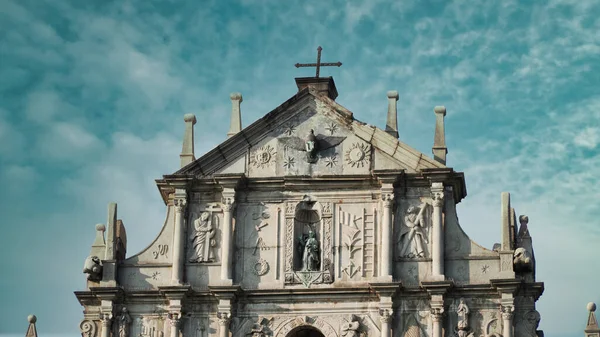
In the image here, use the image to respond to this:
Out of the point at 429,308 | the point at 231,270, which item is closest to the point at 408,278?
the point at 429,308

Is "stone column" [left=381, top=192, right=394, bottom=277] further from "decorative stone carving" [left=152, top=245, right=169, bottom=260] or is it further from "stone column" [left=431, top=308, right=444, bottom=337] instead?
"decorative stone carving" [left=152, top=245, right=169, bottom=260]

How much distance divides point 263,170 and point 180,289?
118 inches

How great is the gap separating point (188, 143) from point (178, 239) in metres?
2.25

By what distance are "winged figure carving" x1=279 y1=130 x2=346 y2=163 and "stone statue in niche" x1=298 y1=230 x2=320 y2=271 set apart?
5.22 feet

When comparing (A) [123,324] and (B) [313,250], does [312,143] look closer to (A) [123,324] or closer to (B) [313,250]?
(B) [313,250]

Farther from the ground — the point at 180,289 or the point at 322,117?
the point at 322,117

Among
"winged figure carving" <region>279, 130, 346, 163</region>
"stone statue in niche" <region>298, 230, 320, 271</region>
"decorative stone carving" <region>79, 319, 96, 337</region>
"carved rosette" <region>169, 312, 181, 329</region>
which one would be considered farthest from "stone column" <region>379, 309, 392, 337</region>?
"decorative stone carving" <region>79, 319, 96, 337</region>

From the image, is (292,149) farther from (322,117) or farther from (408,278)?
(408,278)

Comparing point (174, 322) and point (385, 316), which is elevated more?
point (385, 316)

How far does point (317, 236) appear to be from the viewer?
37.1 metres

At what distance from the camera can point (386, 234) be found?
120 feet

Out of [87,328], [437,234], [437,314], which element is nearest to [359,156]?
[437,234]

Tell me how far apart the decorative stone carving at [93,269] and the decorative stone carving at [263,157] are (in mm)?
3626

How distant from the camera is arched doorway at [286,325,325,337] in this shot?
3631cm
